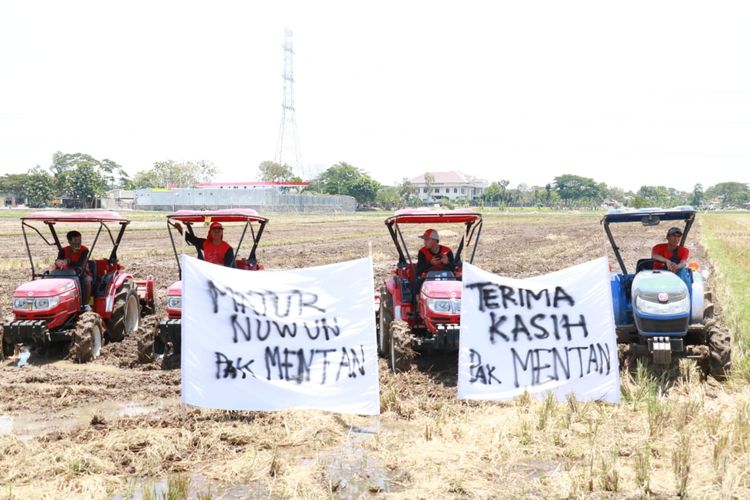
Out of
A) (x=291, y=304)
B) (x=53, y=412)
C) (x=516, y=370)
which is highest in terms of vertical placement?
(x=291, y=304)

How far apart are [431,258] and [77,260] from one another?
5.32 meters

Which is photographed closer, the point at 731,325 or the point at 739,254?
the point at 731,325

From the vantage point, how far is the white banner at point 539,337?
24.1ft

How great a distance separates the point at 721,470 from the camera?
18.3 feet

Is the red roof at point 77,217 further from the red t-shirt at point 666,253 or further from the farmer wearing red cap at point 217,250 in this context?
the red t-shirt at point 666,253

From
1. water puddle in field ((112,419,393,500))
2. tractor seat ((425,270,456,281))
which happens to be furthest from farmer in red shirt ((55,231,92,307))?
water puddle in field ((112,419,393,500))

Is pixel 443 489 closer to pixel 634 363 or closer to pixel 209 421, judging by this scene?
pixel 209 421

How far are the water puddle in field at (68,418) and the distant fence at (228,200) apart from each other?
214 feet

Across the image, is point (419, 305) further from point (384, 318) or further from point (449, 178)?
point (449, 178)

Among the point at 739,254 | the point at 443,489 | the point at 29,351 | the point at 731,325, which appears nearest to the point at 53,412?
the point at 29,351

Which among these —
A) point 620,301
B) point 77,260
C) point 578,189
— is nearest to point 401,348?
point 620,301

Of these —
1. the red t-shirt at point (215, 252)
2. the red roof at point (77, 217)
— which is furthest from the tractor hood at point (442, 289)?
the red roof at point (77, 217)

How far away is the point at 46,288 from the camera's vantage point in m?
10.1

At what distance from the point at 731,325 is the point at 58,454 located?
991 centimetres
